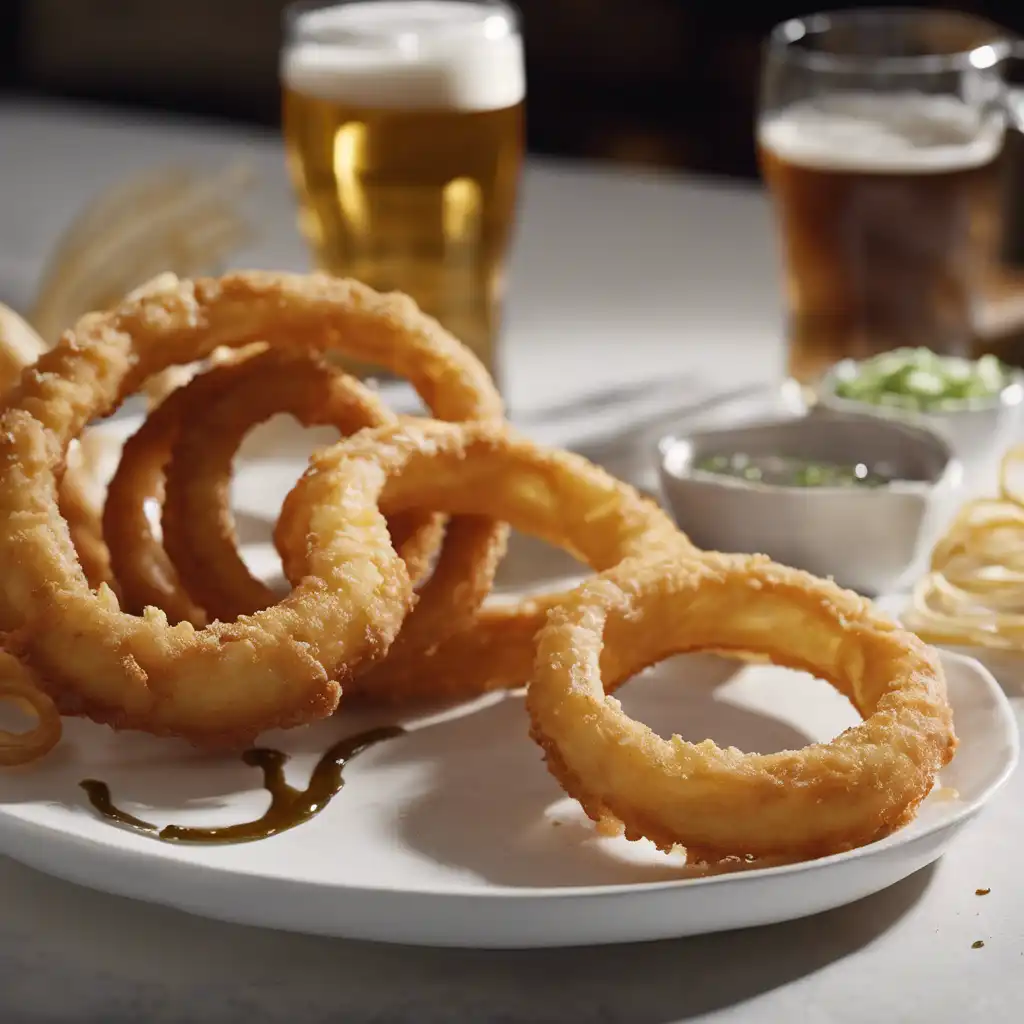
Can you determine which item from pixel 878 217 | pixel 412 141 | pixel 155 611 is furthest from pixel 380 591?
pixel 878 217

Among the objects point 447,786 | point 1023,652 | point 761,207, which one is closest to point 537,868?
point 447,786

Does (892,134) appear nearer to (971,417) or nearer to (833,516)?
(971,417)

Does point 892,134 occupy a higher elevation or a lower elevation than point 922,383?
higher

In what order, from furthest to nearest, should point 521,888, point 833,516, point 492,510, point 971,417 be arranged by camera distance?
point 971,417 → point 833,516 → point 492,510 → point 521,888

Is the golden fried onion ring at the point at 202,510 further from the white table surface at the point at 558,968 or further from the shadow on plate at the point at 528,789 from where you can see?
the white table surface at the point at 558,968

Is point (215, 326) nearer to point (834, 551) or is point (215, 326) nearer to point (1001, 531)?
point (834, 551)

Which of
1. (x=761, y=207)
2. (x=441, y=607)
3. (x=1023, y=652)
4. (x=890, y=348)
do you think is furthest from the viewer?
(x=761, y=207)

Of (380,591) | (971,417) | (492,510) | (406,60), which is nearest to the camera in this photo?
(380,591)
